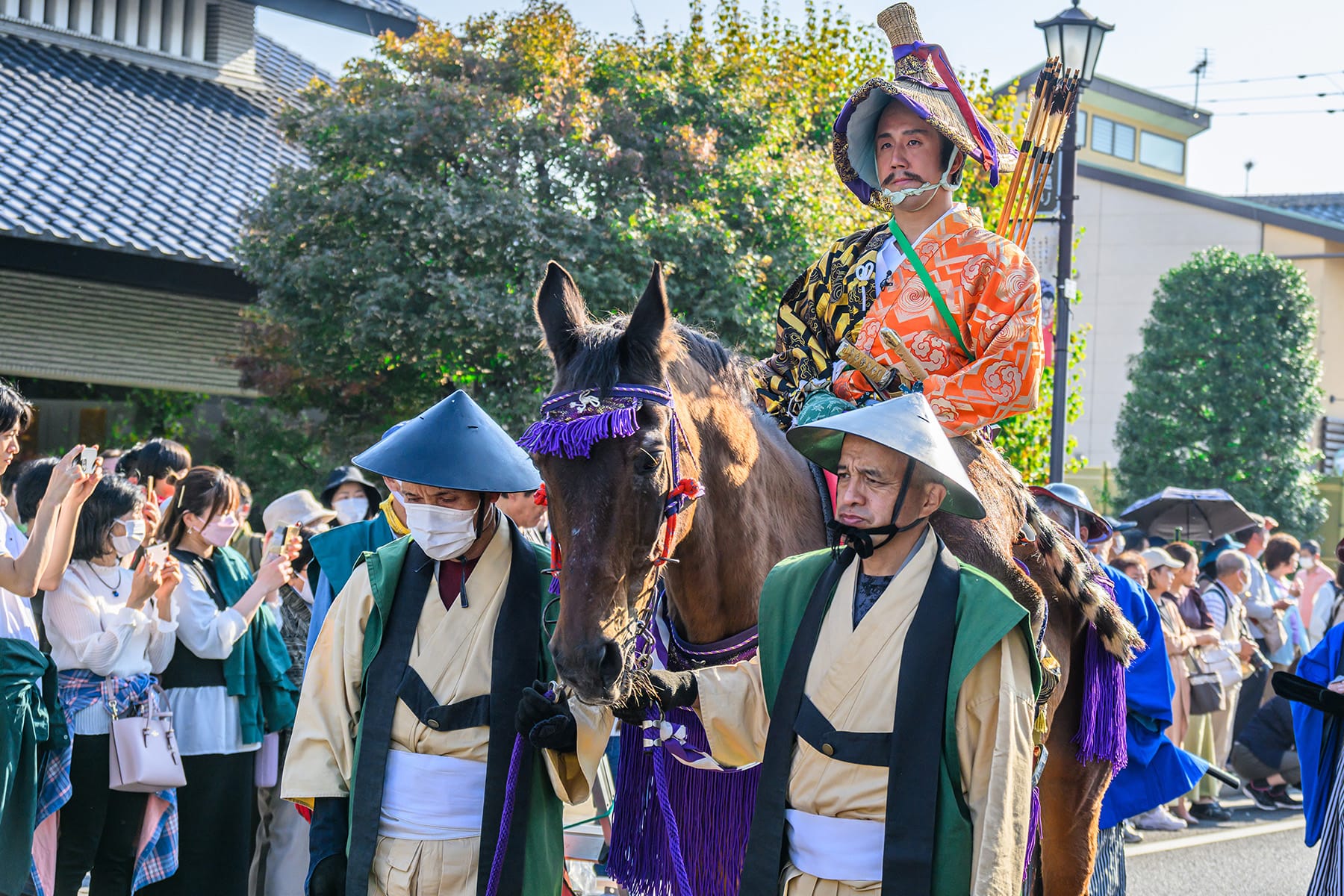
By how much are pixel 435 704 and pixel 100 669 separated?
2313 millimetres

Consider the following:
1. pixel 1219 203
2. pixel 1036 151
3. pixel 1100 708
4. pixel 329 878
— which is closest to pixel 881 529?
pixel 1100 708

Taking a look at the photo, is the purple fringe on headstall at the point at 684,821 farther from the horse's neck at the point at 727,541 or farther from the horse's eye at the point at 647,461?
the horse's eye at the point at 647,461

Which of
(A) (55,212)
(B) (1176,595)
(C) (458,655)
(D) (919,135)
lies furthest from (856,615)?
(A) (55,212)

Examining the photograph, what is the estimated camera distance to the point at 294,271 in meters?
9.98

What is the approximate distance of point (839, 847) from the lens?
112 inches

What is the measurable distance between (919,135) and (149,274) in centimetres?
959

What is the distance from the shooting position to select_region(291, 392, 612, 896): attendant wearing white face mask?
341 centimetres

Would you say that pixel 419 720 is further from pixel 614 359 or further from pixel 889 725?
pixel 889 725

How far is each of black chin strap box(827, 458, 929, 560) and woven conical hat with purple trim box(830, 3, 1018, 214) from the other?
1.45 m

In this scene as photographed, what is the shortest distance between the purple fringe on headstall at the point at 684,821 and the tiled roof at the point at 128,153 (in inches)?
331

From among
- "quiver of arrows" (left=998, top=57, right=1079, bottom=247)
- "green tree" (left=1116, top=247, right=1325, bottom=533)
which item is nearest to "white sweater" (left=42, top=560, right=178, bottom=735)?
"quiver of arrows" (left=998, top=57, right=1079, bottom=247)

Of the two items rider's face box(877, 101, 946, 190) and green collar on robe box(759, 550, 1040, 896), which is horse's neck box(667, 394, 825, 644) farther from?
rider's face box(877, 101, 946, 190)

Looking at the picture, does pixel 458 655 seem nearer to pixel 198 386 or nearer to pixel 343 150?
pixel 343 150

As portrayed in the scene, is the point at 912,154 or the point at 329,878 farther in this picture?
the point at 912,154
